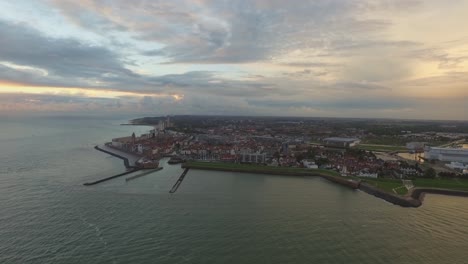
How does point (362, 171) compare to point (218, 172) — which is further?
point (218, 172)

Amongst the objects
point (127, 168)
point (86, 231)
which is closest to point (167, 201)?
point (86, 231)

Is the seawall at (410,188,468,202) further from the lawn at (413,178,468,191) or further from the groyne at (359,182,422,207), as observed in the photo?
the groyne at (359,182,422,207)

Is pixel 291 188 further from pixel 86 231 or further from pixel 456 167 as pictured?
pixel 456 167

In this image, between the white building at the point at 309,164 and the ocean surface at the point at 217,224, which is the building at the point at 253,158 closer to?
the white building at the point at 309,164

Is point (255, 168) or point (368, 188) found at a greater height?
point (368, 188)

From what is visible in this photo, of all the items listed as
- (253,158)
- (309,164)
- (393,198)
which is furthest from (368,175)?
(253,158)

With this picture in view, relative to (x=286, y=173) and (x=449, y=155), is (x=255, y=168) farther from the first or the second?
(x=449, y=155)

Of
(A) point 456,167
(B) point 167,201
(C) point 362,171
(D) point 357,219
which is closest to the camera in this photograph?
(D) point 357,219
